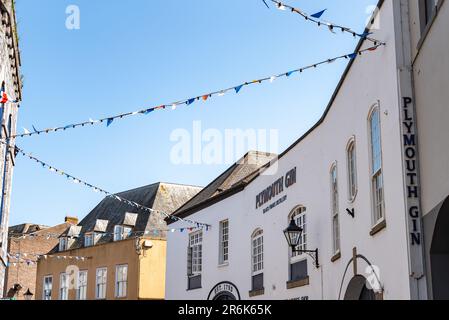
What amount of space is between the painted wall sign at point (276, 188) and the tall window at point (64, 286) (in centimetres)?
2355

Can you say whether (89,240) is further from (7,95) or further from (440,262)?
(440,262)

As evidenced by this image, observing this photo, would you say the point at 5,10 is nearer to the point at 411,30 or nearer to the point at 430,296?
the point at 411,30

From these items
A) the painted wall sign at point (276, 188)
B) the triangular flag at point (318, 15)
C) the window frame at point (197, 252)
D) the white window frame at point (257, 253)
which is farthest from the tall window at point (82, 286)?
the triangular flag at point (318, 15)

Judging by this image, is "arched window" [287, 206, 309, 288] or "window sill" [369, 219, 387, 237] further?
"arched window" [287, 206, 309, 288]

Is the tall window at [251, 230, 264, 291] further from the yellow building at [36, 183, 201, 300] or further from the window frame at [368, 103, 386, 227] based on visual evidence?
the yellow building at [36, 183, 201, 300]

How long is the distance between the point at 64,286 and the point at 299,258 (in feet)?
88.0

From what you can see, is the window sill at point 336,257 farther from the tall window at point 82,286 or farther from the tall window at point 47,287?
the tall window at point 47,287

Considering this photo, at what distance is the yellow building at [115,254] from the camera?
3531 cm

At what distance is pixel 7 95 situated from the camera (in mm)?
15547

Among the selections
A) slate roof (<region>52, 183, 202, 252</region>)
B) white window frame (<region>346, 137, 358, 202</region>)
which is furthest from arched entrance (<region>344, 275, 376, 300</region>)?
slate roof (<region>52, 183, 202, 252</region>)

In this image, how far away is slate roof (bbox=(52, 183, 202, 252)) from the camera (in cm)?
3859

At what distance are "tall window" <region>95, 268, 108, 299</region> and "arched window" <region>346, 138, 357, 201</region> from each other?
27.0 meters
